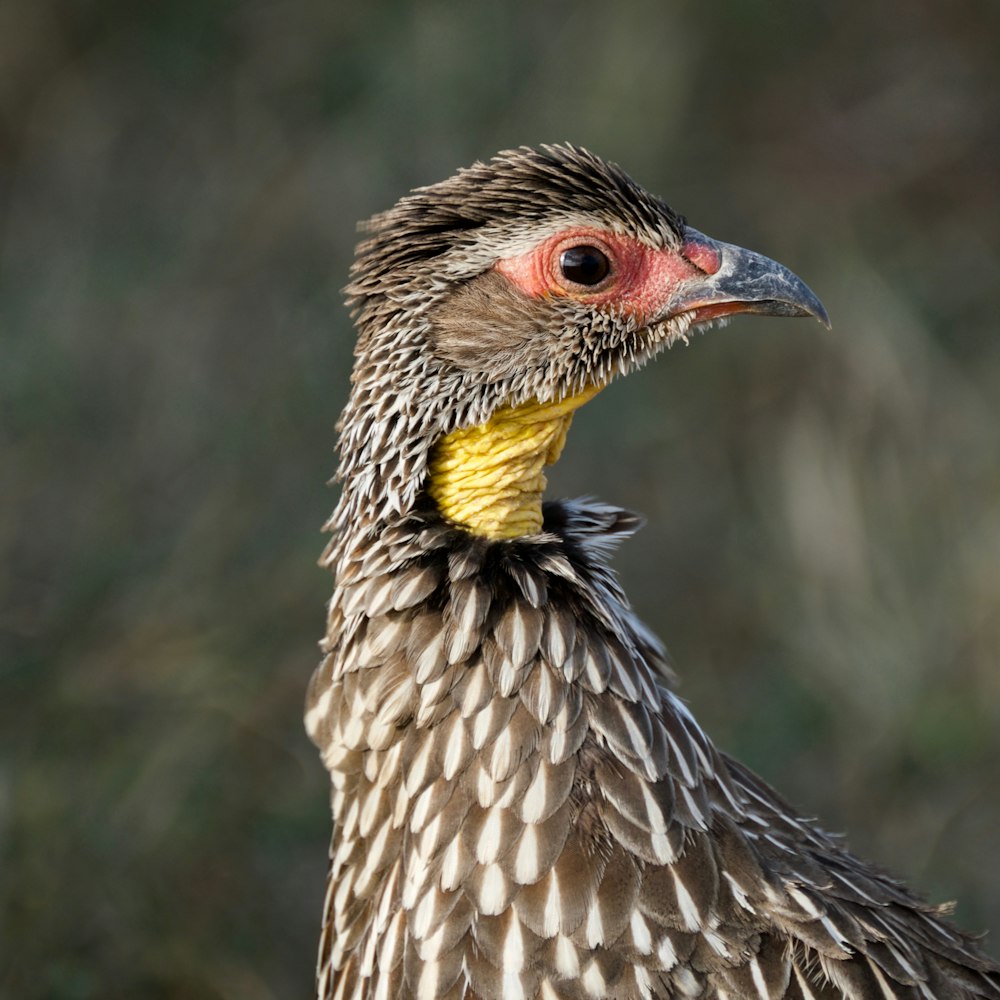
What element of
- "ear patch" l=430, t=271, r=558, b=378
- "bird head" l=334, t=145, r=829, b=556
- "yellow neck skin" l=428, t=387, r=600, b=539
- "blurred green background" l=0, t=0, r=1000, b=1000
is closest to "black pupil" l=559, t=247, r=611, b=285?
"bird head" l=334, t=145, r=829, b=556

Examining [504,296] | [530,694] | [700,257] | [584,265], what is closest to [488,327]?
[504,296]

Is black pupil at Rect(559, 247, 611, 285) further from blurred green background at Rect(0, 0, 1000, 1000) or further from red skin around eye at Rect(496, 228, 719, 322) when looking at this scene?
blurred green background at Rect(0, 0, 1000, 1000)

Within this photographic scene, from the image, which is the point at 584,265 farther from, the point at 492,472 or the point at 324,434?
the point at 324,434

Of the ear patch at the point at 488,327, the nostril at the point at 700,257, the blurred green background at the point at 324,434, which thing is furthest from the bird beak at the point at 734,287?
the blurred green background at the point at 324,434

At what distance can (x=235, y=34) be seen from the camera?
777 centimetres

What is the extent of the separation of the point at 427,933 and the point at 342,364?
3619 millimetres

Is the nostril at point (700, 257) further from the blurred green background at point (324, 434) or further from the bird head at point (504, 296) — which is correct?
the blurred green background at point (324, 434)

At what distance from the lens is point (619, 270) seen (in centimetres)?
312

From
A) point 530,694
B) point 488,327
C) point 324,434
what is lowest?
point 530,694

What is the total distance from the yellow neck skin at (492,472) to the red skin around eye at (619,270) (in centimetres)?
26

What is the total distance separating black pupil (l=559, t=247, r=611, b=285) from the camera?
121 inches

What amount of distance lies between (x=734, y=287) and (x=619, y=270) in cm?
26

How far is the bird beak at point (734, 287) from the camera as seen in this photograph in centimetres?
311

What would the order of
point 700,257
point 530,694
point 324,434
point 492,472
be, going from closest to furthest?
point 530,694 < point 492,472 < point 700,257 < point 324,434
